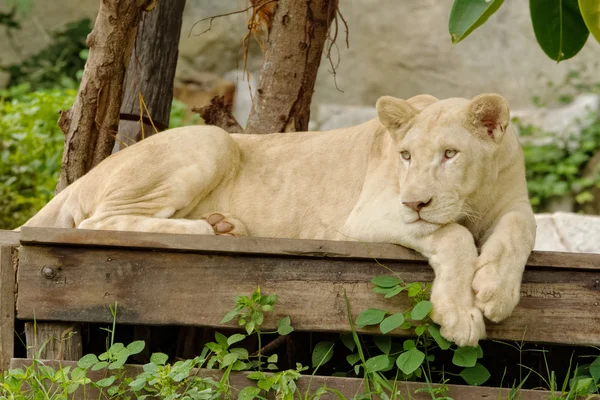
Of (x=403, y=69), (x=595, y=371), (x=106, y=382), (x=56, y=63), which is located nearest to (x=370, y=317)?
(x=595, y=371)

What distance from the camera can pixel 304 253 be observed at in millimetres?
3297

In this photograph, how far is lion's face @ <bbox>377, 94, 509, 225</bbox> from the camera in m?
3.24

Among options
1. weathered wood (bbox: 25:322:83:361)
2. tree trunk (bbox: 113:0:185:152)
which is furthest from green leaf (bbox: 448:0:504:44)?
tree trunk (bbox: 113:0:185:152)

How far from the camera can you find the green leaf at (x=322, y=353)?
3.33 m

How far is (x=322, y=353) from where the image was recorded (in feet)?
11.1

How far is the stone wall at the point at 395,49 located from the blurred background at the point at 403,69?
0.05 feet

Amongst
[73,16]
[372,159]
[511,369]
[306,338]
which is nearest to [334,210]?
[372,159]

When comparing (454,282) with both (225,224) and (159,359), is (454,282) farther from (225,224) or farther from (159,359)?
(225,224)

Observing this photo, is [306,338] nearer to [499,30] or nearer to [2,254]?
[2,254]

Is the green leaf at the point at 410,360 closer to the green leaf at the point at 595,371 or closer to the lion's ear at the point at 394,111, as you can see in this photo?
the green leaf at the point at 595,371

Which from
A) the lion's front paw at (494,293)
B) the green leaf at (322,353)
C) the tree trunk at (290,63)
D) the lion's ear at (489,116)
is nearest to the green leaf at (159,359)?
the green leaf at (322,353)

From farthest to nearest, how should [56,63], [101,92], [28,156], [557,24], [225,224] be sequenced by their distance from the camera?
[56,63]
[28,156]
[101,92]
[225,224]
[557,24]

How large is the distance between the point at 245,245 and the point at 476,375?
103cm

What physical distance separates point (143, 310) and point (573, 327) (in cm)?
169
